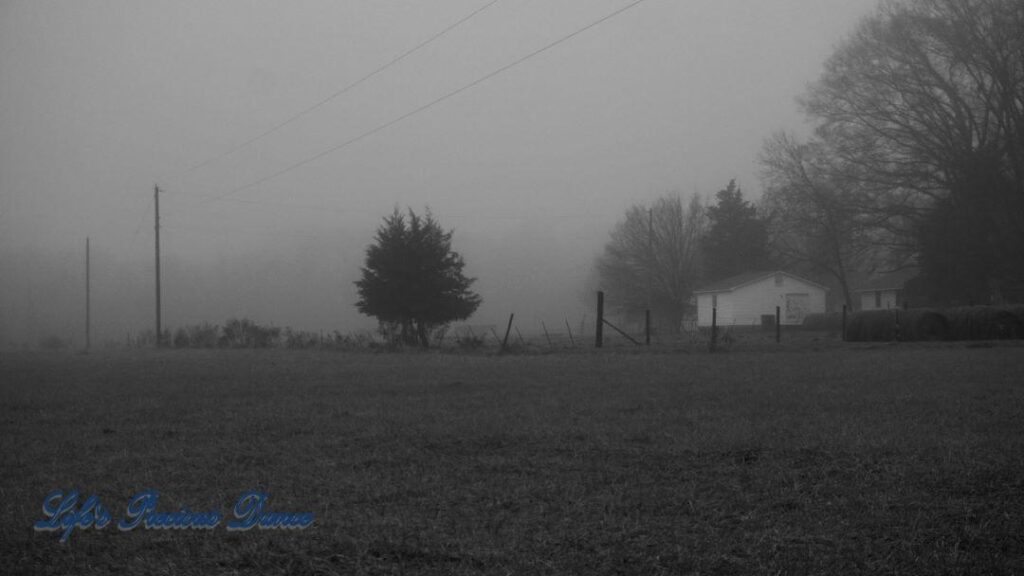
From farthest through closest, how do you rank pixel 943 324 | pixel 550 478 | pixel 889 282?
pixel 889 282 → pixel 943 324 → pixel 550 478

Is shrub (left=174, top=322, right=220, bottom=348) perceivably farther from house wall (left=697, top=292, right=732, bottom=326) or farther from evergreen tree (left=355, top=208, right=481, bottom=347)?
house wall (left=697, top=292, right=732, bottom=326)

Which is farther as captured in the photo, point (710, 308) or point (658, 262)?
point (658, 262)

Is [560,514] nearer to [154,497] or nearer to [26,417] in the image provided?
[154,497]

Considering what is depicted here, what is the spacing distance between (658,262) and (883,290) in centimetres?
1760

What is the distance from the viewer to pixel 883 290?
2547 inches

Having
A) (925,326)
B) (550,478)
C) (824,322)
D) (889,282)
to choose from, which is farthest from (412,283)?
(889,282)

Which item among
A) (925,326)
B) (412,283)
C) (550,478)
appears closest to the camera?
(550,478)

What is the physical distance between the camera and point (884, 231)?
145 feet

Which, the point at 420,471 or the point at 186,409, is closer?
the point at 420,471

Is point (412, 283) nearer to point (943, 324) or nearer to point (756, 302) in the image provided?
point (943, 324)

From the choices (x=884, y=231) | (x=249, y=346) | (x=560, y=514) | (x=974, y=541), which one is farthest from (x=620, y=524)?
(x=884, y=231)

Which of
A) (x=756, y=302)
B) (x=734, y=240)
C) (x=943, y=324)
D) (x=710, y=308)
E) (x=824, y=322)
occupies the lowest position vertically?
(x=824, y=322)

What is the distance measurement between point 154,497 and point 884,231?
44.6 m

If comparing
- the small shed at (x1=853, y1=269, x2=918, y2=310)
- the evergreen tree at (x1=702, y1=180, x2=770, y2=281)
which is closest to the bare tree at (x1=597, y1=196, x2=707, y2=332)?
the evergreen tree at (x1=702, y1=180, x2=770, y2=281)
